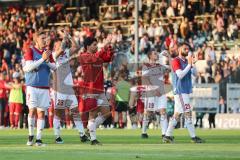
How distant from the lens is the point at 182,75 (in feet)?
79.3

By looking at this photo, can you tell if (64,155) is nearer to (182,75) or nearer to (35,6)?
(182,75)

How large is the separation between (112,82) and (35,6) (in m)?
18.8

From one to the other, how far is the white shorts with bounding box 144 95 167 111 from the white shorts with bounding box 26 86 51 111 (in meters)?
5.82

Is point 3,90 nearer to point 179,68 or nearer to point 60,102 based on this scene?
point 60,102

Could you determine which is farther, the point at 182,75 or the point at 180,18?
the point at 180,18

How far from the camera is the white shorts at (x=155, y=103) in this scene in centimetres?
2750

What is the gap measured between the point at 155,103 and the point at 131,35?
18.3 metres

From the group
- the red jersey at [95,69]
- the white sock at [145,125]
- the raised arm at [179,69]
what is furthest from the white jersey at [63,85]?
the raised arm at [179,69]

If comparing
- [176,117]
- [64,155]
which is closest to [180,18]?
[176,117]

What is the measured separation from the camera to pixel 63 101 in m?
25.3

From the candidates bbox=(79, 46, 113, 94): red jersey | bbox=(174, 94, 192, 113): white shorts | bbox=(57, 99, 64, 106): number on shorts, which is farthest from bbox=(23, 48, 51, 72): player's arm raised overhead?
bbox=(174, 94, 192, 113): white shorts

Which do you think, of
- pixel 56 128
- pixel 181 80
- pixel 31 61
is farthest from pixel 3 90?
pixel 31 61

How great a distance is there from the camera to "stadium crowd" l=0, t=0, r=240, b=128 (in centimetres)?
3872

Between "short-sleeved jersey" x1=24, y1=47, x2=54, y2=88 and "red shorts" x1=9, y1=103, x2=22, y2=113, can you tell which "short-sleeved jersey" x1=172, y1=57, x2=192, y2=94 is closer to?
"short-sleeved jersey" x1=24, y1=47, x2=54, y2=88
